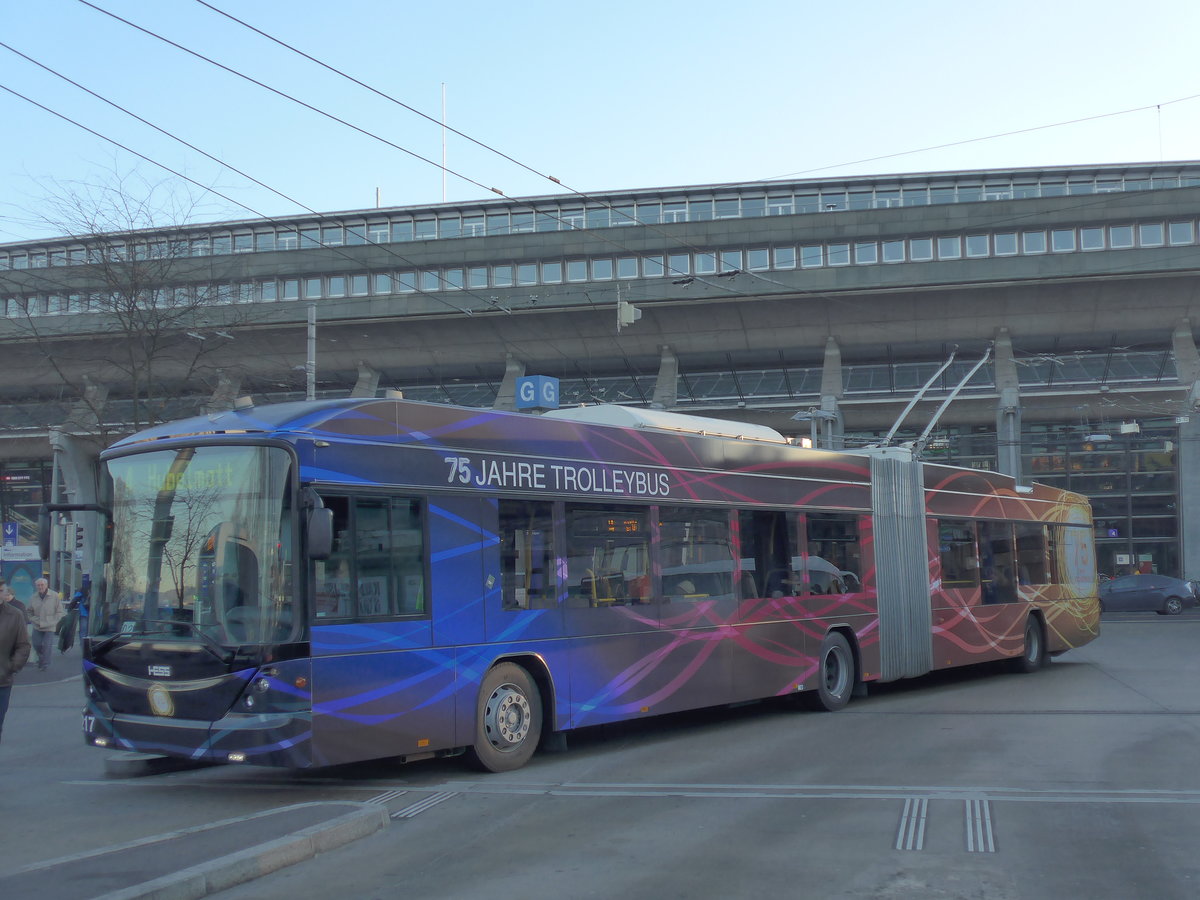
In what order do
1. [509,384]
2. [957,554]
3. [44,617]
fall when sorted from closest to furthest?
[957,554] < [44,617] < [509,384]

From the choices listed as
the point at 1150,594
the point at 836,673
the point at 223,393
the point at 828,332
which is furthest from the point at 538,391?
the point at 1150,594

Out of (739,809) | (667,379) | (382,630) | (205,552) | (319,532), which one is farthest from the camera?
(667,379)

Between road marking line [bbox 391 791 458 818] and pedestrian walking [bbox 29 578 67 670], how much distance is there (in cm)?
1441

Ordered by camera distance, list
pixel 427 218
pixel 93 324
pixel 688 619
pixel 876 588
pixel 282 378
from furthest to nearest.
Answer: pixel 427 218 < pixel 93 324 < pixel 282 378 < pixel 876 588 < pixel 688 619

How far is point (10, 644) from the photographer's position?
9.29 metres

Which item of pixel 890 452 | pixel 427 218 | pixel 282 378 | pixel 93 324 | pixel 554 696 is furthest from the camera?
pixel 427 218

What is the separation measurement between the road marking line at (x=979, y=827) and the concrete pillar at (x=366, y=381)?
32.5 metres

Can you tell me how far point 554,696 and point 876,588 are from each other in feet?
21.7

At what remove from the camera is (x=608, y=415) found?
12.9 metres

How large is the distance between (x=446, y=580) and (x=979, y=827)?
14.6 ft

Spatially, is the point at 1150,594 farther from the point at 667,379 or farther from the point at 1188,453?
the point at 667,379

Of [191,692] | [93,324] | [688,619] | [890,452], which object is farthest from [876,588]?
[93,324]

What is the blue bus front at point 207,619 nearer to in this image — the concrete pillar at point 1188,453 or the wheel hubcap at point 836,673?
the wheel hubcap at point 836,673

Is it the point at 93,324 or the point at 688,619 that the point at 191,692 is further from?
the point at 93,324
